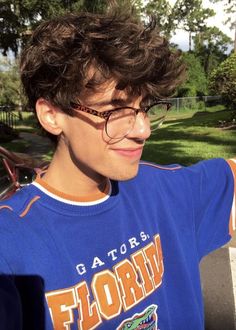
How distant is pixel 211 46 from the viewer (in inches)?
2527

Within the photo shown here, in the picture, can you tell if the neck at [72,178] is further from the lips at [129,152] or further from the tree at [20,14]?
the tree at [20,14]

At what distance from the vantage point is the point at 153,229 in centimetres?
164

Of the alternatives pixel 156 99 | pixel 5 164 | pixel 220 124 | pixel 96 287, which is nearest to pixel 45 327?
pixel 96 287

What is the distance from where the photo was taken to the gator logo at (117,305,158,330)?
145cm

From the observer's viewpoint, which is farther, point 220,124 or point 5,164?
point 220,124

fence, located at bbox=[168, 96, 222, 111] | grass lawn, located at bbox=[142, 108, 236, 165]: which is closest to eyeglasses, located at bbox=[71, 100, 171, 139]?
grass lawn, located at bbox=[142, 108, 236, 165]

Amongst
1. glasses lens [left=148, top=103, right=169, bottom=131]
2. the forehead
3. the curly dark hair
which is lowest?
glasses lens [left=148, top=103, right=169, bottom=131]

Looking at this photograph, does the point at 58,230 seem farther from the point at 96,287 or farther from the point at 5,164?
the point at 5,164

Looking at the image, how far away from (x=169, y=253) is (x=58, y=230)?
1.60 ft

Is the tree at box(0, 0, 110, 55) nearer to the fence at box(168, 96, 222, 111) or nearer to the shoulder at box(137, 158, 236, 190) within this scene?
the shoulder at box(137, 158, 236, 190)

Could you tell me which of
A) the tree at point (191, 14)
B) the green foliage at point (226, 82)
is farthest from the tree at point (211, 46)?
the green foliage at point (226, 82)

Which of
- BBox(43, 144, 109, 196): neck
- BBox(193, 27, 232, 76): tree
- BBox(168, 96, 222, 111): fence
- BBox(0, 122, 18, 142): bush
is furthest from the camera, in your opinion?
BBox(193, 27, 232, 76): tree

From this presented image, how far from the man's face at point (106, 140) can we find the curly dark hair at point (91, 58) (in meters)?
0.04

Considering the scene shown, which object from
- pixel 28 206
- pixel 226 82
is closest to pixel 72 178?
pixel 28 206
